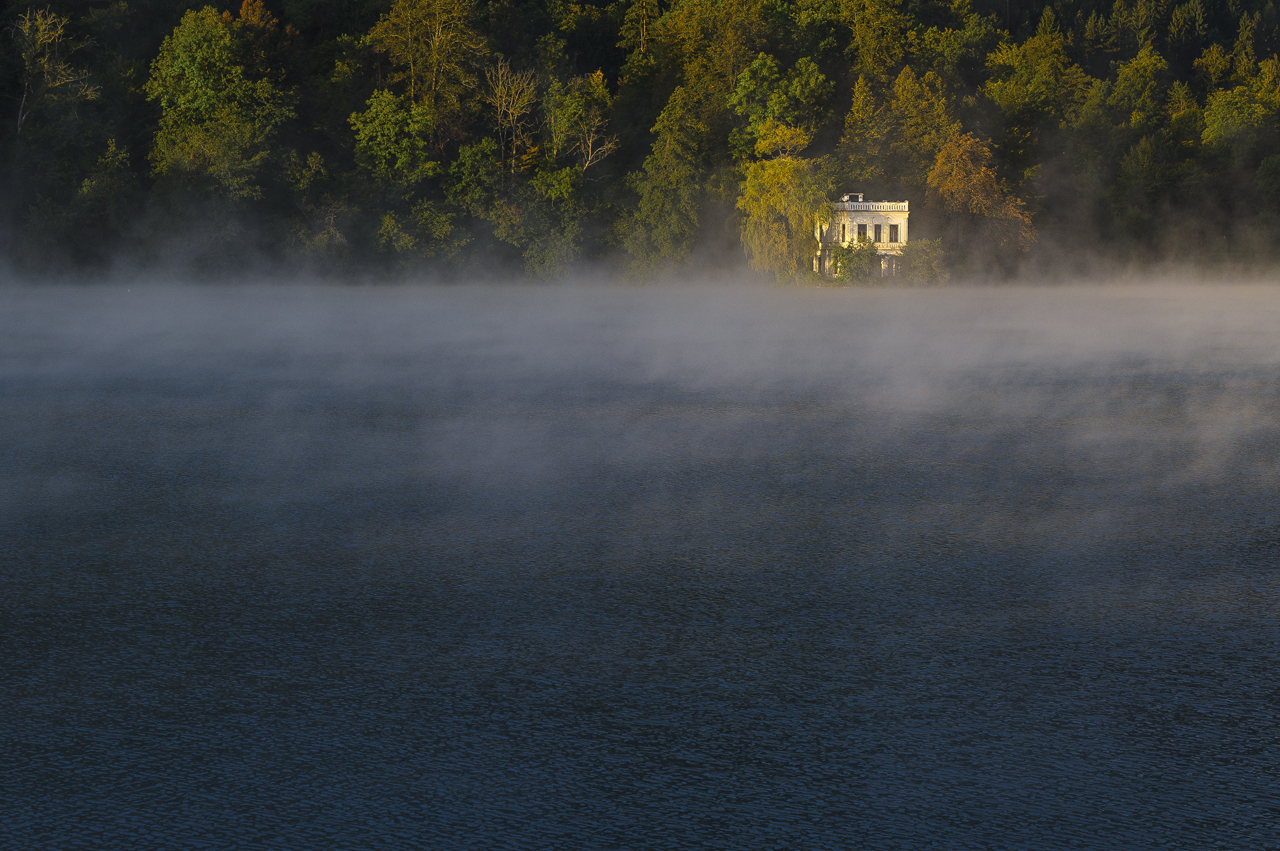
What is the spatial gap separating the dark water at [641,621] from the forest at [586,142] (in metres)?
45.1

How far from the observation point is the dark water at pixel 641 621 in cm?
485

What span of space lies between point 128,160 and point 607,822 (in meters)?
61.3

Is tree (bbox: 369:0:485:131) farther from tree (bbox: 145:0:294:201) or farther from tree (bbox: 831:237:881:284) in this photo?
tree (bbox: 831:237:881:284)

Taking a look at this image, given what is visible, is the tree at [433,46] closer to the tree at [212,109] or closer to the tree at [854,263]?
the tree at [212,109]

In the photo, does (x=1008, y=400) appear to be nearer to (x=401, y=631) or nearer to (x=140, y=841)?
(x=401, y=631)

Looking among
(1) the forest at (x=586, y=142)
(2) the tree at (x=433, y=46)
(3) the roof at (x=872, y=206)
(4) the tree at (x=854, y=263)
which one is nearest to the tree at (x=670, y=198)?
(1) the forest at (x=586, y=142)

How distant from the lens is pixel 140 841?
454 cm

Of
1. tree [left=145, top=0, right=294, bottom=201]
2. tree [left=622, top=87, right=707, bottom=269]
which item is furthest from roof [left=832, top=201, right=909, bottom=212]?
tree [left=145, top=0, right=294, bottom=201]

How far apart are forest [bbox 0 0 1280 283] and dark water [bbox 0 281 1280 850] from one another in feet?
148

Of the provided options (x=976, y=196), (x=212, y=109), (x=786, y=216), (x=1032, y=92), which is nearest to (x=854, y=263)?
(x=786, y=216)

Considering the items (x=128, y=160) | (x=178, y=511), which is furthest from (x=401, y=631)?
(x=128, y=160)

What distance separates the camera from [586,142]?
2635 inches

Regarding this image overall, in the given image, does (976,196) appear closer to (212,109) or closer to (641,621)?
(212,109)

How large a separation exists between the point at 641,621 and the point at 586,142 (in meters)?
61.6
